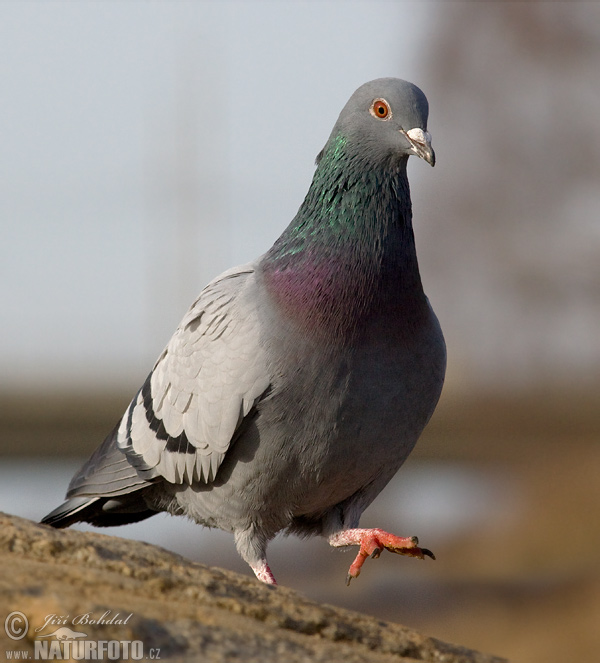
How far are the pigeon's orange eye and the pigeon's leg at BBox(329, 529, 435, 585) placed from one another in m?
2.17

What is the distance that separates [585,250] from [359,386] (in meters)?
11.1

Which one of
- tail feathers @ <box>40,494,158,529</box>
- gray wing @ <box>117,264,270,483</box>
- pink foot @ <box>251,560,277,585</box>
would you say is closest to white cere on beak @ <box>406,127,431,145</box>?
gray wing @ <box>117,264,270,483</box>

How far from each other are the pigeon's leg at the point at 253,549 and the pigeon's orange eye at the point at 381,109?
2.31m

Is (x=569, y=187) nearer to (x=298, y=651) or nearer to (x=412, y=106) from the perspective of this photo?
(x=412, y=106)

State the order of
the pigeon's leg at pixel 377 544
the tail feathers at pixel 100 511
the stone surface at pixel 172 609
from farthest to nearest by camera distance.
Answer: the tail feathers at pixel 100 511
the pigeon's leg at pixel 377 544
the stone surface at pixel 172 609

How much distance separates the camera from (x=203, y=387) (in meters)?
5.33

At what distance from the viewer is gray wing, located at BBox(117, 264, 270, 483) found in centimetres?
507

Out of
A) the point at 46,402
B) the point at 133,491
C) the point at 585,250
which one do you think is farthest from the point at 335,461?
the point at 46,402

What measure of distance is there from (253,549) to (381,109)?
2.46m

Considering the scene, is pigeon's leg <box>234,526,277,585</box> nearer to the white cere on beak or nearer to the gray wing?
the gray wing

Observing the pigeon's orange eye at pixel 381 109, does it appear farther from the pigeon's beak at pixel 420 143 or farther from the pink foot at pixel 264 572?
the pink foot at pixel 264 572

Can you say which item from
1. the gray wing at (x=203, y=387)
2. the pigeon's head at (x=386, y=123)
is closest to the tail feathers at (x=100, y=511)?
the gray wing at (x=203, y=387)

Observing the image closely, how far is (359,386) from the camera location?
4.96 m

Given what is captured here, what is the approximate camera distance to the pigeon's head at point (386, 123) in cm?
522
